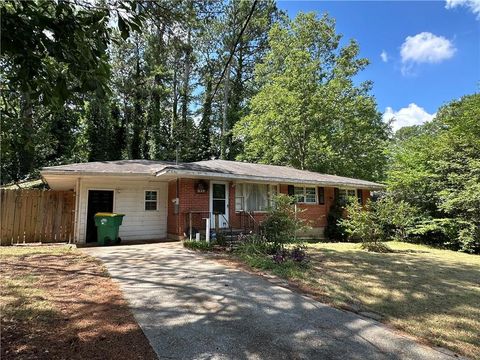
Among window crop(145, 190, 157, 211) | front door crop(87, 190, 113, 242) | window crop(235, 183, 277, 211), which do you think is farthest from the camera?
window crop(235, 183, 277, 211)

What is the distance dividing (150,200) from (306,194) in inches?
297

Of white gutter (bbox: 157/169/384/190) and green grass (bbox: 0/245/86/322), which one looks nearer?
green grass (bbox: 0/245/86/322)

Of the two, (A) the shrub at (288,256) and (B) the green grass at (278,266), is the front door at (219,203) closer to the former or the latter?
(B) the green grass at (278,266)

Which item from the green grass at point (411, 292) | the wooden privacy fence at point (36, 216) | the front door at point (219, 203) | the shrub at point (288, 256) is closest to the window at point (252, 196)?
the front door at point (219, 203)

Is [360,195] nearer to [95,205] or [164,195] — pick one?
[164,195]

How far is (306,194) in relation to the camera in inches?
642

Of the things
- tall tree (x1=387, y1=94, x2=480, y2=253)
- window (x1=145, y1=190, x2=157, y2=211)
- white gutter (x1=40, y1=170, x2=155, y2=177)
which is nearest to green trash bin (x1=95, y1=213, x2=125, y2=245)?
white gutter (x1=40, y1=170, x2=155, y2=177)

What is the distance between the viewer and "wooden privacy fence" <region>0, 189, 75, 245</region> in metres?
11.9

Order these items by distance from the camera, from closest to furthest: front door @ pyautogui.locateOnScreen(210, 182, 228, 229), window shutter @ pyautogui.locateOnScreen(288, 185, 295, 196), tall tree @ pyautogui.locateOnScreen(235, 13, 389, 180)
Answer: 1. front door @ pyautogui.locateOnScreen(210, 182, 228, 229)
2. window shutter @ pyautogui.locateOnScreen(288, 185, 295, 196)
3. tall tree @ pyautogui.locateOnScreen(235, 13, 389, 180)

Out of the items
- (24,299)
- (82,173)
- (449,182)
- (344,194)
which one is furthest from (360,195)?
(24,299)

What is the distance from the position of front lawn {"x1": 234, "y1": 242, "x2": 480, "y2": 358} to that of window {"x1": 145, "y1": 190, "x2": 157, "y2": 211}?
654 centimetres

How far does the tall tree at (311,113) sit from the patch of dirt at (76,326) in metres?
19.8

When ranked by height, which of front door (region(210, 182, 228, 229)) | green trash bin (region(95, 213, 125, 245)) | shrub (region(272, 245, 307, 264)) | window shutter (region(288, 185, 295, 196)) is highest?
window shutter (region(288, 185, 295, 196))

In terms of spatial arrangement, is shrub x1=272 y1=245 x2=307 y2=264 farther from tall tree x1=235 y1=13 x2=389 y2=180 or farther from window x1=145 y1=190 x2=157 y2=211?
tall tree x1=235 y1=13 x2=389 y2=180
